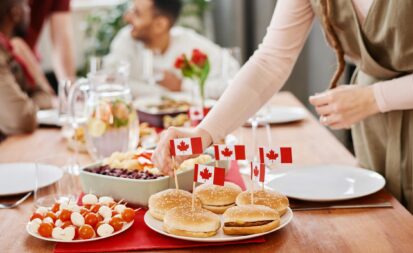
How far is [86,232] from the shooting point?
1.35 m

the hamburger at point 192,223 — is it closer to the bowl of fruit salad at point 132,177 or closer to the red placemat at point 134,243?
the red placemat at point 134,243

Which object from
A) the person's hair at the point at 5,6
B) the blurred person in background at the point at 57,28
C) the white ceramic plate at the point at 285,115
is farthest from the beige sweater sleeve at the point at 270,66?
the blurred person in background at the point at 57,28

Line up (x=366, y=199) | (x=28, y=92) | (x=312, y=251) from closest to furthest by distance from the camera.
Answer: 1. (x=312, y=251)
2. (x=366, y=199)
3. (x=28, y=92)

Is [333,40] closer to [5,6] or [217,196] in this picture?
[217,196]

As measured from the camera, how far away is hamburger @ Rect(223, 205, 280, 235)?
4.35ft

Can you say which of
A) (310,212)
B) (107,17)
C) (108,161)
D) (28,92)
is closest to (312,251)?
(310,212)

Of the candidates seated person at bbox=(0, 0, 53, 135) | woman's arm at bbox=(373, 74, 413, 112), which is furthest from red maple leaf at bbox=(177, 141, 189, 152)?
seated person at bbox=(0, 0, 53, 135)

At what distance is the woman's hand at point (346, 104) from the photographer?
1.63m

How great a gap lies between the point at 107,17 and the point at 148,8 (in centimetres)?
167

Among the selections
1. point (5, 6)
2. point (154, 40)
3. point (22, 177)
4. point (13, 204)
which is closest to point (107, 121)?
point (22, 177)

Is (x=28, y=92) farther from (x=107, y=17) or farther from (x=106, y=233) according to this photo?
(x=107, y=17)

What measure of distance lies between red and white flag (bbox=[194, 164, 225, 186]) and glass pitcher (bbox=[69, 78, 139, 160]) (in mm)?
681

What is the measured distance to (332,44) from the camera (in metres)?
1.78

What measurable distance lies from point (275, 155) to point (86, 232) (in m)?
0.39
